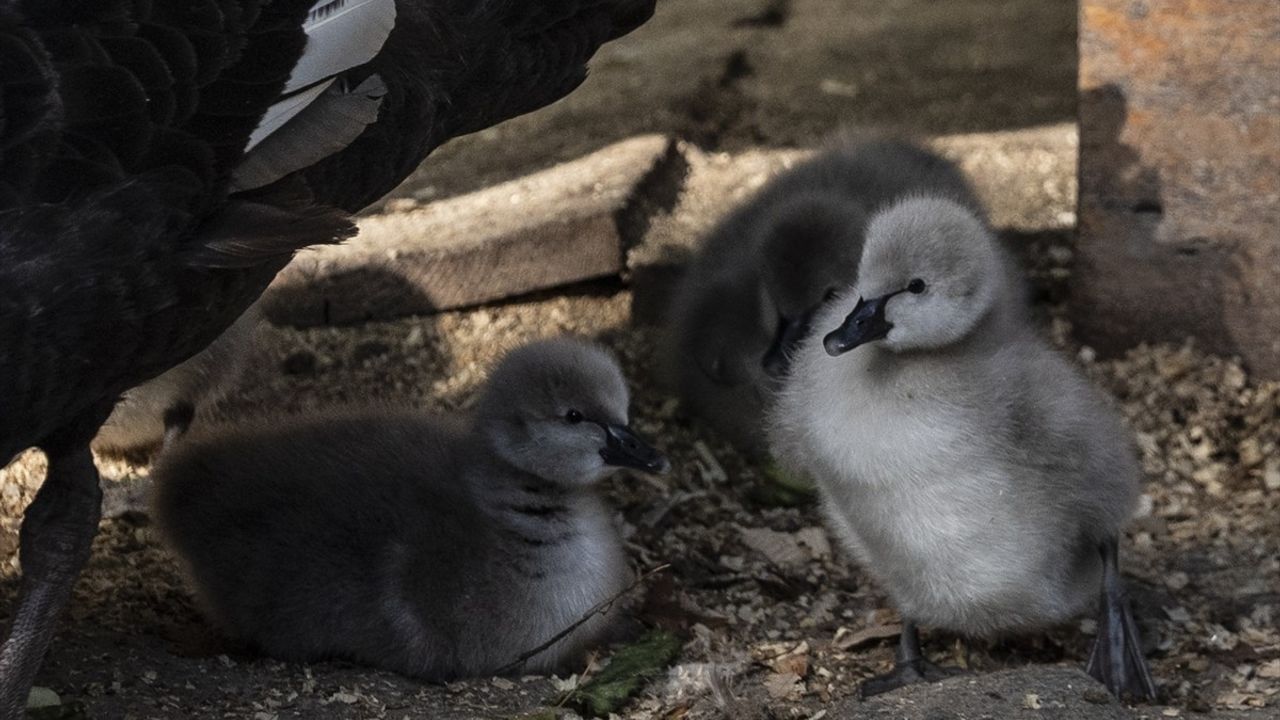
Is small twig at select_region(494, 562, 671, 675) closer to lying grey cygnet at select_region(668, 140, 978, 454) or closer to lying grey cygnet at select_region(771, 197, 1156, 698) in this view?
lying grey cygnet at select_region(771, 197, 1156, 698)

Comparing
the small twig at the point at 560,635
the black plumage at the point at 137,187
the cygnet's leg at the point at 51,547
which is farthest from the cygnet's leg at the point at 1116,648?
the cygnet's leg at the point at 51,547

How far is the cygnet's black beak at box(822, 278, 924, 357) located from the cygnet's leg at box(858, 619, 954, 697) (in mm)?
633

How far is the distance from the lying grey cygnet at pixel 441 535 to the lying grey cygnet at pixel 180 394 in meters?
0.50

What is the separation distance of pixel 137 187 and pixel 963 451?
5.04ft

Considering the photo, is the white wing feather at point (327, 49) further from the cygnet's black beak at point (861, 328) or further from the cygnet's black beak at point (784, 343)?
the cygnet's black beak at point (784, 343)

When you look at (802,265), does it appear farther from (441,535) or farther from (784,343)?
(441,535)

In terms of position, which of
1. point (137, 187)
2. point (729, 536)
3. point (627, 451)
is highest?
point (137, 187)

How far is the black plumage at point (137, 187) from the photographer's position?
9.01 feet

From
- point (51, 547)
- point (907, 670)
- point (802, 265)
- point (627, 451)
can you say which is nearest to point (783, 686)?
point (907, 670)

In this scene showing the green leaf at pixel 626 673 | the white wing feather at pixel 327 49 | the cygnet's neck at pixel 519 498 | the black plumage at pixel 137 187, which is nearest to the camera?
the black plumage at pixel 137 187

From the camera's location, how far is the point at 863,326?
331 centimetres

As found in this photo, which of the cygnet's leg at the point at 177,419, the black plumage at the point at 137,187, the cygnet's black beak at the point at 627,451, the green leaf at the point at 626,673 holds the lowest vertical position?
the green leaf at the point at 626,673

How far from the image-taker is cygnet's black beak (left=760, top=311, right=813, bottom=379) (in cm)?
426

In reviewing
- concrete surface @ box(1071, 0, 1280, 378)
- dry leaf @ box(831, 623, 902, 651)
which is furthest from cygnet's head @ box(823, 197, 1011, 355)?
concrete surface @ box(1071, 0, 1280, 378)
